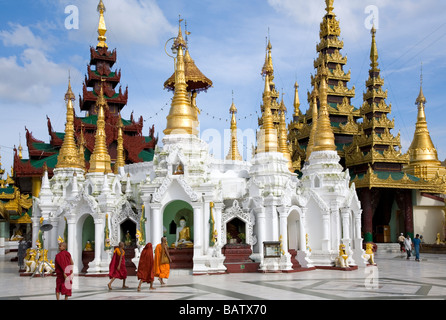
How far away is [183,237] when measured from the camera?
20.2 m

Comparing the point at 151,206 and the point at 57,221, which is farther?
the point at 57,221

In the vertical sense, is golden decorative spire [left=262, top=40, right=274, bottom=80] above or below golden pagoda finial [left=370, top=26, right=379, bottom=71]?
below

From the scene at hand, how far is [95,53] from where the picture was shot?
164 feet

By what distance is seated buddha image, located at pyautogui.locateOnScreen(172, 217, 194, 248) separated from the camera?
65.2ft

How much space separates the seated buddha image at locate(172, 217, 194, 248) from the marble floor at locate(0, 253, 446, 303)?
1217 millimetres

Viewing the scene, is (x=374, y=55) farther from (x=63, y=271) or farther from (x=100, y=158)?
(x=63, y=271)

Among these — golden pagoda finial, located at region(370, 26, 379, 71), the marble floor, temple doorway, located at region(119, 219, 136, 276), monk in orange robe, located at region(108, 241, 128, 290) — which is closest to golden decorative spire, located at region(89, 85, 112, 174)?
temple doorway, located at region(119, 219, 136, 276)

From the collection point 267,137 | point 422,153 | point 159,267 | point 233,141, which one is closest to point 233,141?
point 233,141

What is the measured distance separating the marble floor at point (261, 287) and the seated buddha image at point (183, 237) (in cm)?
122

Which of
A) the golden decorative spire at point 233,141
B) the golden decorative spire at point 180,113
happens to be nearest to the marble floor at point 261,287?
the golden decorative spire at point 180,113

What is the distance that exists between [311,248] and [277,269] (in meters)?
3.33

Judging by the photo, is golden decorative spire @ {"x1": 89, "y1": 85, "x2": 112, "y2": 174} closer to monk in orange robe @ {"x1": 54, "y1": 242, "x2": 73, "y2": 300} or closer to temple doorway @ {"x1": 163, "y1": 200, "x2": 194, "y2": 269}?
temple doorway @ {"x1": 163, "y1": 200, "x2": 194, "y2": 269}
